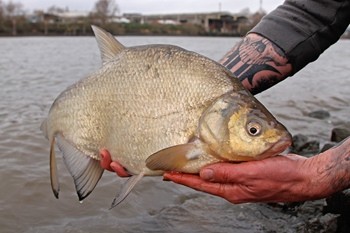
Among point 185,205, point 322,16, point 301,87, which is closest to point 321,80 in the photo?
point 301,87

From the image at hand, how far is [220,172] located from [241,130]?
10.6 inches

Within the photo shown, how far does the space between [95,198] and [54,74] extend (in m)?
13.7

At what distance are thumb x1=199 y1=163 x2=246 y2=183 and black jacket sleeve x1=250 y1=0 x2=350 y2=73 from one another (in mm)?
1466

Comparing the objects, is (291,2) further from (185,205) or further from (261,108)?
(185,205)

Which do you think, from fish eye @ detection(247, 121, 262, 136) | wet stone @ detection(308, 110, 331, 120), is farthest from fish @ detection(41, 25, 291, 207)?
wet stone @ detection(308, 110, 331, 120)

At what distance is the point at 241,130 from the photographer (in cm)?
231

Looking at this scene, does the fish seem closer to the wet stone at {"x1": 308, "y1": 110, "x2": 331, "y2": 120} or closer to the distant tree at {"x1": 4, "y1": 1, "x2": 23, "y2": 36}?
the wet stone at {"x1": 308, "y1": 110, "x2": 331, "y2": 120}

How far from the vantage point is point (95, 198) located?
5734 mm

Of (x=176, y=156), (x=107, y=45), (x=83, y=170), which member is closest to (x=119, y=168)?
(x=83, y=170)

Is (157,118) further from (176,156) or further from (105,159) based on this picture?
(105,159)

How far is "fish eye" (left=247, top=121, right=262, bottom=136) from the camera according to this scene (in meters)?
2.27

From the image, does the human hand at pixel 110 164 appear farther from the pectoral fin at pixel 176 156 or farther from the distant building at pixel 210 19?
the distant building at pixel 210 19

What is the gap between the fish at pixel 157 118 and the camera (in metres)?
2.33

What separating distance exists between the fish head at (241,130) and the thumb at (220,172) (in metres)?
0.06
